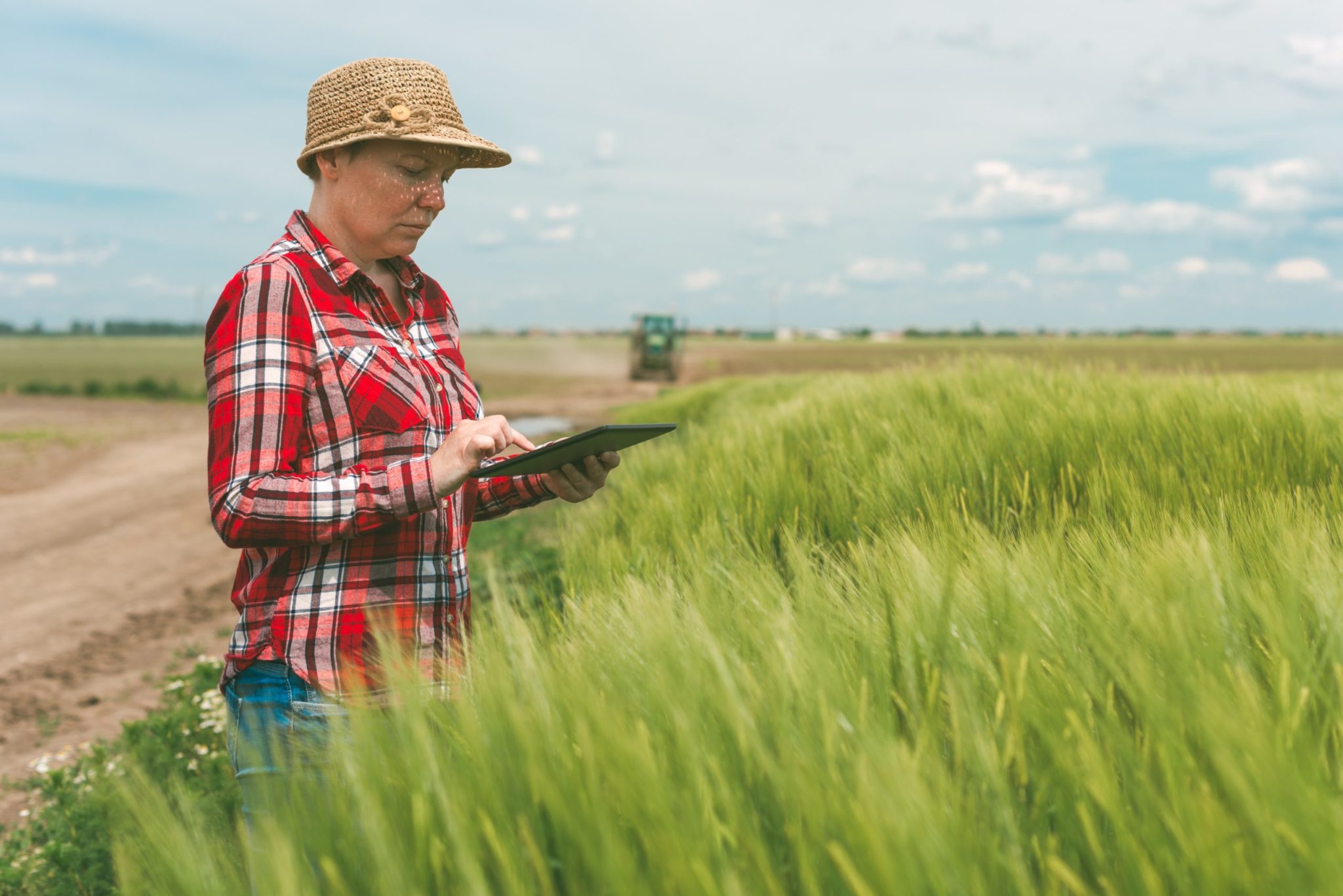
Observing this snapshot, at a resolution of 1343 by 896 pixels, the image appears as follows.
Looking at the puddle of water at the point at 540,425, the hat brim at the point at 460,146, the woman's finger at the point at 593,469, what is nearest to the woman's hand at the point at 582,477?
the woman's finger at the point at 593,469

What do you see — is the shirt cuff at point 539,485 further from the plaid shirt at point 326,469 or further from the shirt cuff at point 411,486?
the shirt cuff at point 411,486

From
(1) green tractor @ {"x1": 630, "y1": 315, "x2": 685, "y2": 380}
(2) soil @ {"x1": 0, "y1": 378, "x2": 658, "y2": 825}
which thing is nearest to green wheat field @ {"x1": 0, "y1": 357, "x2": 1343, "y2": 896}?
(2) soil @ {"x1": 0, "y1": 378, "x2": 658, "y2": 825}

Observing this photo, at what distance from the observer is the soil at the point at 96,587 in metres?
4.93

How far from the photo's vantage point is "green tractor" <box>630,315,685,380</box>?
131 ft

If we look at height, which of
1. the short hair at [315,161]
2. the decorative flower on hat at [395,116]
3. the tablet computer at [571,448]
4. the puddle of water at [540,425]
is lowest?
the puddle of water at [540,425]

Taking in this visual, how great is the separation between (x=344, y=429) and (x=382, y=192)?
0.47 meters

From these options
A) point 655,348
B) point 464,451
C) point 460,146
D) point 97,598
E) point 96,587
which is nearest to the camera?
point 464,451

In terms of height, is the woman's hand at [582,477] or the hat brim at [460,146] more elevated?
the hat brim at [460,146]

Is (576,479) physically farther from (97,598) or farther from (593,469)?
(97,598)

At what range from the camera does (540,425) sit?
19375 mm

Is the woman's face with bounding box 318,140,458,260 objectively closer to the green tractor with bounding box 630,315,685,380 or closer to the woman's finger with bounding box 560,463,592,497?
the woman's finger with bounding box 560,463,592,497

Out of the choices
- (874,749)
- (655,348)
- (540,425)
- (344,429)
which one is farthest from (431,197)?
(655,348)

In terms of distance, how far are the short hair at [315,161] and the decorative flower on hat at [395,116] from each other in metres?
0.05

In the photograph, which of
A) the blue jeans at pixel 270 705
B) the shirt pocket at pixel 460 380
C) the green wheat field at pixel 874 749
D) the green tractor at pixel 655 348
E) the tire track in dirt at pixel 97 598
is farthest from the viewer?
the green tractor at pixel 655 348
